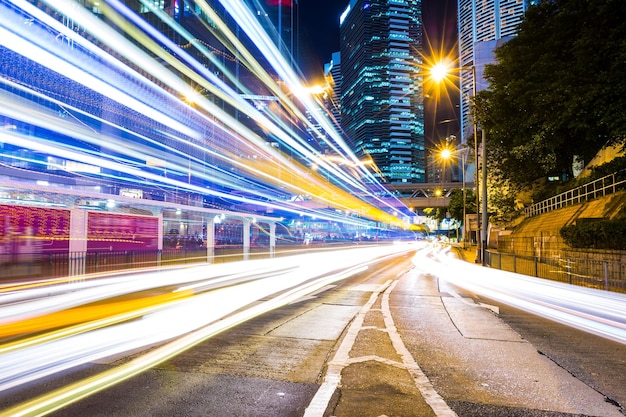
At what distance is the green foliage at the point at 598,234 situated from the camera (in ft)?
54.1

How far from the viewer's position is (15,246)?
52.5 feet

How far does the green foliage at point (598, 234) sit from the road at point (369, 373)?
970 centimetres

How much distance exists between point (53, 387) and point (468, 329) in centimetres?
712

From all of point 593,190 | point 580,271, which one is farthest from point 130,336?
point 593,190

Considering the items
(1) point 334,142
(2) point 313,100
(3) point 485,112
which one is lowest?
(3) point 485,112

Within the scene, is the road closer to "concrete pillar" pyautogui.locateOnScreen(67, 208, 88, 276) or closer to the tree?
"concrete pillar" pyautogui.locateOnScreen(67, 208, 88, 276)

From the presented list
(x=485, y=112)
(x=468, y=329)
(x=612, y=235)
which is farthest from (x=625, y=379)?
(x=485, y=112)

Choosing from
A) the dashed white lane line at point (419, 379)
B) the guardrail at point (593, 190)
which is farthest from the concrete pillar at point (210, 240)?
the guardrail at point (593, 190)

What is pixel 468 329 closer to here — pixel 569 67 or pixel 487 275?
pixel 487 275

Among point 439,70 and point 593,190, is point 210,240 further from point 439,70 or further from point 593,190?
point 593,190

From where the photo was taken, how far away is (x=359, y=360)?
6.20 meters

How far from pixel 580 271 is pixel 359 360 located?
14070 millimetres

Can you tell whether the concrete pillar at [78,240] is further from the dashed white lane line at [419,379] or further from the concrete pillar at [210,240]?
the dashed white lane line at [419,379]

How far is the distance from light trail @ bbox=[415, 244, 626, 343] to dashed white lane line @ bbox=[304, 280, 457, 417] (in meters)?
4.10
